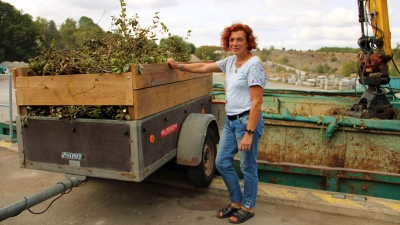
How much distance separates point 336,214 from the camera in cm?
390

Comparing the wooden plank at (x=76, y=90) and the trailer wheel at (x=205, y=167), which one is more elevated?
the wooden plank at (x=76, y=90)

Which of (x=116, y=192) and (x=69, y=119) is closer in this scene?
(x=69, y=119)

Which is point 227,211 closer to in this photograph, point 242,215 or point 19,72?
point 242,215

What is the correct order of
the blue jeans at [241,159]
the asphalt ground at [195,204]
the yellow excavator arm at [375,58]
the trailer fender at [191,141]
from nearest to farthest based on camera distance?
the blue jeans at [241,159] → the asphalt ground at [195,204] → the trailer fender at [191,141] → the yellow excavator arm at [375,58]

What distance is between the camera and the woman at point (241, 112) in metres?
3.26

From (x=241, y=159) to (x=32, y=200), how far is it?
2.02m

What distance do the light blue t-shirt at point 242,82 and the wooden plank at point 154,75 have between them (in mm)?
659

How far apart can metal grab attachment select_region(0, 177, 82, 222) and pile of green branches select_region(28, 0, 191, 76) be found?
1106 millimetres

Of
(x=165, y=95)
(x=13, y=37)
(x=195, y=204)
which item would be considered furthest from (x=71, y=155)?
(x=13, y=37)

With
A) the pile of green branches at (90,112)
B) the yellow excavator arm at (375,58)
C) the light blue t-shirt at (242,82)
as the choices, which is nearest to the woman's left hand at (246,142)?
the light blue t-shirt at (242,82)

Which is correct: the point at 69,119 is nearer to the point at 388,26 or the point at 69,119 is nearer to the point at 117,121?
the point at 117,121

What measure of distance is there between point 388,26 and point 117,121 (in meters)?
5.59

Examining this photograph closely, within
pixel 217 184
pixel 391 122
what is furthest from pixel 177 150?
pixel 391 122

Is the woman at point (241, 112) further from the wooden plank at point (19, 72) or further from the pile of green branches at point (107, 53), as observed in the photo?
the wooden plank at point (19, 72)
